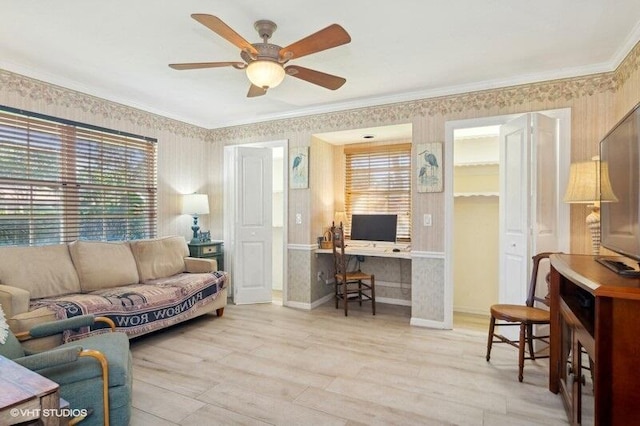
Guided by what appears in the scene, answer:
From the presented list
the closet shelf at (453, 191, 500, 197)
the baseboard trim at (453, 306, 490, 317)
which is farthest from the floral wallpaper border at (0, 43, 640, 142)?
the baseboard trim at (453, 306, 490, 317)

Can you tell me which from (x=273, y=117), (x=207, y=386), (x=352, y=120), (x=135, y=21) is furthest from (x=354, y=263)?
(x=135, y=21)

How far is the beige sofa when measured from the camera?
2652mm

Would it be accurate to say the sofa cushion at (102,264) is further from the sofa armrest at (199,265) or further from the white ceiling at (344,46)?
the white ceiling at (344,46)

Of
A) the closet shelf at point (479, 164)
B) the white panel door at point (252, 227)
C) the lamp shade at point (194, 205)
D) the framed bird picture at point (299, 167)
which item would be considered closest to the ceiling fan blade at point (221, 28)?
the framed bird picture at point (299, 167)

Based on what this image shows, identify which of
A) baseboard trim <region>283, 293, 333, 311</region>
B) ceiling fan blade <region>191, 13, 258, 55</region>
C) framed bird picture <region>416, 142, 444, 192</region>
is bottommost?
baseboard trim <region>283, 293, 333, 311</region>

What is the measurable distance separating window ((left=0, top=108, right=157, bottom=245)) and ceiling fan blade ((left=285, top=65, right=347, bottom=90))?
2.69 metres

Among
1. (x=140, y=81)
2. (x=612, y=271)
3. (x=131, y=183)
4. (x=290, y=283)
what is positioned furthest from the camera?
(x=290, y=283)

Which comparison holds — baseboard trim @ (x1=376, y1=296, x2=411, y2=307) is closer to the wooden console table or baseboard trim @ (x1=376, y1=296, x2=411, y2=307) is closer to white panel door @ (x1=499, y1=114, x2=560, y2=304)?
white panel door @ (x1=499, y1=114, x2=560, y2=304)

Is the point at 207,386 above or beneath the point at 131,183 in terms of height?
beneath

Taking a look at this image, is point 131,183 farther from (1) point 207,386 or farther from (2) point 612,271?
(2) point 612,271

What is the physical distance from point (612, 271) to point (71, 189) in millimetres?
4589

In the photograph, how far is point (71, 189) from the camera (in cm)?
360

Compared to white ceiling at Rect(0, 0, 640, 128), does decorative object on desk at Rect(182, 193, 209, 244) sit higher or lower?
lower

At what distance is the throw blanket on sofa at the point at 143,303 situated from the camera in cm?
275
